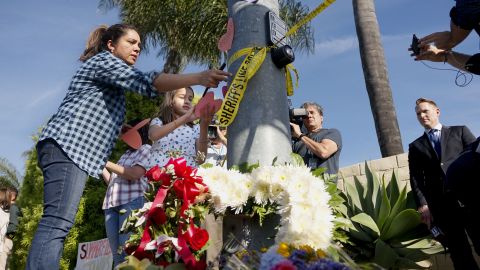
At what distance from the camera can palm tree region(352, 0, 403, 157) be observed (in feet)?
22.0

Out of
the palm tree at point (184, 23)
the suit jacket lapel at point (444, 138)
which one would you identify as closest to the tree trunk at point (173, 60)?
the palm tree at point (184, 23)

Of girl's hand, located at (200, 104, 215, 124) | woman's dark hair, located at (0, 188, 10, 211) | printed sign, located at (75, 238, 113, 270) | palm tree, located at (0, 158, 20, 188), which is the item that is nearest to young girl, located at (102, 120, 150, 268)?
printed sign, located at (75, 238, 113, 270)

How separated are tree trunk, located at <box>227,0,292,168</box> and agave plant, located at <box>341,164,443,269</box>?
0.64 metres

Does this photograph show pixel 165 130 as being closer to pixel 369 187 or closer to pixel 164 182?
pixel 164 182

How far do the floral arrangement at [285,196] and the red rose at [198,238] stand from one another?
0.16 meters

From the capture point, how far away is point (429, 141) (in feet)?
11.5

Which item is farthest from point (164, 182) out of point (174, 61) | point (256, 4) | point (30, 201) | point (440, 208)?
point (174, 61)

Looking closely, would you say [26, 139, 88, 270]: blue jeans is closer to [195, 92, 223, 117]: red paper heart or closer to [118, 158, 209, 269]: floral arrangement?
[118, 158, 209, 269]: floral arrangement

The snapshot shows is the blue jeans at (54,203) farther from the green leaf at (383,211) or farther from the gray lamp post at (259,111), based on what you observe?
the green leaf at (383,211)

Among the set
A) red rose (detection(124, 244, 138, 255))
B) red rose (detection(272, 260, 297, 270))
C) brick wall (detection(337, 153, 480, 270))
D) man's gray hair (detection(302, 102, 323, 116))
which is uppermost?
man's gray hair (detection(302, 102, 323, 116))

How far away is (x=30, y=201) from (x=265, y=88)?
610 centimetres

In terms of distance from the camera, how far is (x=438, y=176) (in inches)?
122

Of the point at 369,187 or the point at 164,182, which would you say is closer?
the point at 164,182

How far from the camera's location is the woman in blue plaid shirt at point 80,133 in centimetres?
226
